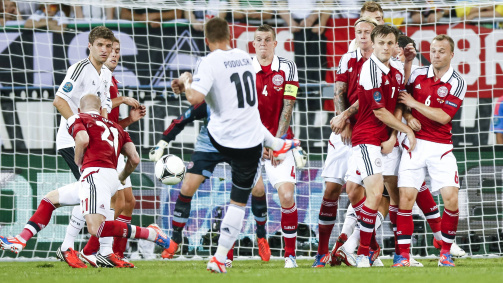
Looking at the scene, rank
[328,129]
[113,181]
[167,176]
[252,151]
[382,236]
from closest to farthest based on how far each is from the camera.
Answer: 1. [252,151]
2. [113,181]
3. [167,176]
4. [382,236]
5. [328,129]

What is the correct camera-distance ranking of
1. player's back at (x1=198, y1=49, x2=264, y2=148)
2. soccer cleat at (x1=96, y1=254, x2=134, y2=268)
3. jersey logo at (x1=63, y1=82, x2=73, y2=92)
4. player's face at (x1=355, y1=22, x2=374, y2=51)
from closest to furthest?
player's back at (x1=198, y1=49, x2=264, y2=148), soccer cleat at (x1=96, y1=254, x2=134, y2=268), player's face at (x1=355, y1=22, x2=374, y2=51), jersey logo at (x1=63, y1=82, x2=73, y2=92)

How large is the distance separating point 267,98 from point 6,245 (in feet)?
9.46

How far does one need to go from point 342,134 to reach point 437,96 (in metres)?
0.95

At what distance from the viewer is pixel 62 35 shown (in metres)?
10.9

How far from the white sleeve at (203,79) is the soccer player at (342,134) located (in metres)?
2.01

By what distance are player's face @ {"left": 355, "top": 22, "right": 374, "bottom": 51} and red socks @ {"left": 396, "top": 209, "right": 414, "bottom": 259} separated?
1.61m

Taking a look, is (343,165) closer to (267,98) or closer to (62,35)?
(267,98)

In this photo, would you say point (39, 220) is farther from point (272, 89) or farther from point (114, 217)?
point (272, 89)

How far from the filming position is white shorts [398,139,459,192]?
712cm

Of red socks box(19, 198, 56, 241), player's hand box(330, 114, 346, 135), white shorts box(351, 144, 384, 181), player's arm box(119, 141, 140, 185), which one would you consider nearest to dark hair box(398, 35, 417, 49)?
player's hand box(330, 114, 346, 135)

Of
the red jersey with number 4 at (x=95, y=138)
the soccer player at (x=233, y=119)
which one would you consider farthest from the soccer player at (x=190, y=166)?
the soccer player at (x=233, y=119)

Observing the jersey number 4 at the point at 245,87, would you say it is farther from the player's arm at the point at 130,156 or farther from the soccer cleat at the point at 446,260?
the soccer cleat at the point at 446,260

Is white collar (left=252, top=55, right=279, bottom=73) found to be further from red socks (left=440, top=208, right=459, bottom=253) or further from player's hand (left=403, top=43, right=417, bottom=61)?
red socks (left=440, top=208, right=459, bottom=253)

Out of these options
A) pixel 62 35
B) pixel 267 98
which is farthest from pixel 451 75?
pixel 62 35
